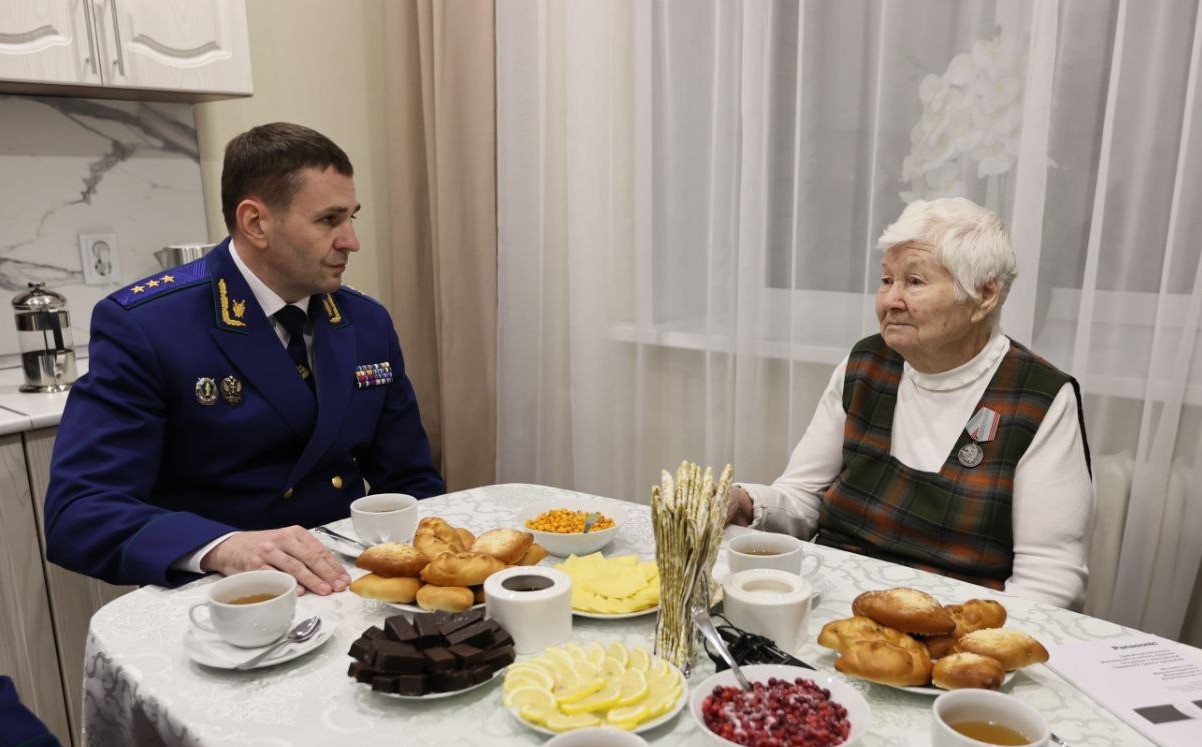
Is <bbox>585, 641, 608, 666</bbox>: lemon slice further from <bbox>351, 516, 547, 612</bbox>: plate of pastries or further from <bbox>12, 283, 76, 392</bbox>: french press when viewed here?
<bbox>12, 283, 76, 392</bbox>: french press

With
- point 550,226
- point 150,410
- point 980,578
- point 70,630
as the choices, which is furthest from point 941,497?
point 70,630

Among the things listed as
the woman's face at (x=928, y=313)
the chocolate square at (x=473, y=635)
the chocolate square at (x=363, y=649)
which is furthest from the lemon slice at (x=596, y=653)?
the woman's face at (x=928, y=313)

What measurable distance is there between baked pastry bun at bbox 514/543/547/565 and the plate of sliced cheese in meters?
0.06

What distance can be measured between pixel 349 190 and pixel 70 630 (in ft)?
4.17

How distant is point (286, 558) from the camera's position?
1228 mm

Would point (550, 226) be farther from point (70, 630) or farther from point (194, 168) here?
point (70, 630)

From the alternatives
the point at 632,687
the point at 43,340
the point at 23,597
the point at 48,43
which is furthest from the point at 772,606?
the point at 48,43

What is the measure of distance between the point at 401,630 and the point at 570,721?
23cm

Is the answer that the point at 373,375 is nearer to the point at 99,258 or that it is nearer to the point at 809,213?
the point at 809,213

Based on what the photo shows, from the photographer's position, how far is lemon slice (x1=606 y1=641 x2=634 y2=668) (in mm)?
953

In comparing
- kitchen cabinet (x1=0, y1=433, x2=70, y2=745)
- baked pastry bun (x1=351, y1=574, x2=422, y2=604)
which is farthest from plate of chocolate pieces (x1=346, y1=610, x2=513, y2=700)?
kitchen cabinet (x1=0, y1=433, x2=70, y2=745)

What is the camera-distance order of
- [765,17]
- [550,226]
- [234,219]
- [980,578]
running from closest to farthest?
[980,578]
[234,219]
[765,17]
[550,226]

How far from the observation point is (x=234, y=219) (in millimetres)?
1705

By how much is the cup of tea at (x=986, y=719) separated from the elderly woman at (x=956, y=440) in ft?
1.90
